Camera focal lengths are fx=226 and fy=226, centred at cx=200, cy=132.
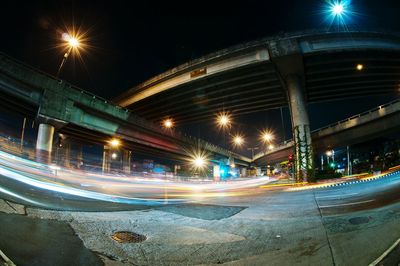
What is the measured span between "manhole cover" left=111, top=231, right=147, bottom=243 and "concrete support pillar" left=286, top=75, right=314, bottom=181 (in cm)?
2349

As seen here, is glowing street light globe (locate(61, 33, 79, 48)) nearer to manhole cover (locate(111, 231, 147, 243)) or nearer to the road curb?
manhole cover (locate(111, 231, 147, 243))

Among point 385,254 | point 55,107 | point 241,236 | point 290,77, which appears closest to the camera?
point 385,254

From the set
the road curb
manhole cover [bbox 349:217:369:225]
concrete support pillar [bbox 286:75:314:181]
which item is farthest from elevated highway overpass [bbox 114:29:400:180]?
the road curb

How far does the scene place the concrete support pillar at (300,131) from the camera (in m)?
24.8

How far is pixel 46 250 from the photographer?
351 centimetres

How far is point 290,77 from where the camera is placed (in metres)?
27.7

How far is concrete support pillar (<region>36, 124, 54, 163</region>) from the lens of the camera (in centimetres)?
2100

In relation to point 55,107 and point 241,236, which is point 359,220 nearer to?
point 241,236

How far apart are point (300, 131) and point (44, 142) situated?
87.3 feet

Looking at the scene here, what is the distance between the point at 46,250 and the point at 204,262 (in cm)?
247

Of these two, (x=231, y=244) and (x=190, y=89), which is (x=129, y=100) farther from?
(x=231, y=244)

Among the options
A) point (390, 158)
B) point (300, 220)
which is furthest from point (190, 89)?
point (300, 220)

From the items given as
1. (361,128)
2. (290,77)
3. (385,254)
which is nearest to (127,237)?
(385,254)

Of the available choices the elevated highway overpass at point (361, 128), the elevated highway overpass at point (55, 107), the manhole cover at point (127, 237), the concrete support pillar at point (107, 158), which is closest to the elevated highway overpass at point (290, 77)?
the elevated highway overpass at point (361, 128)
